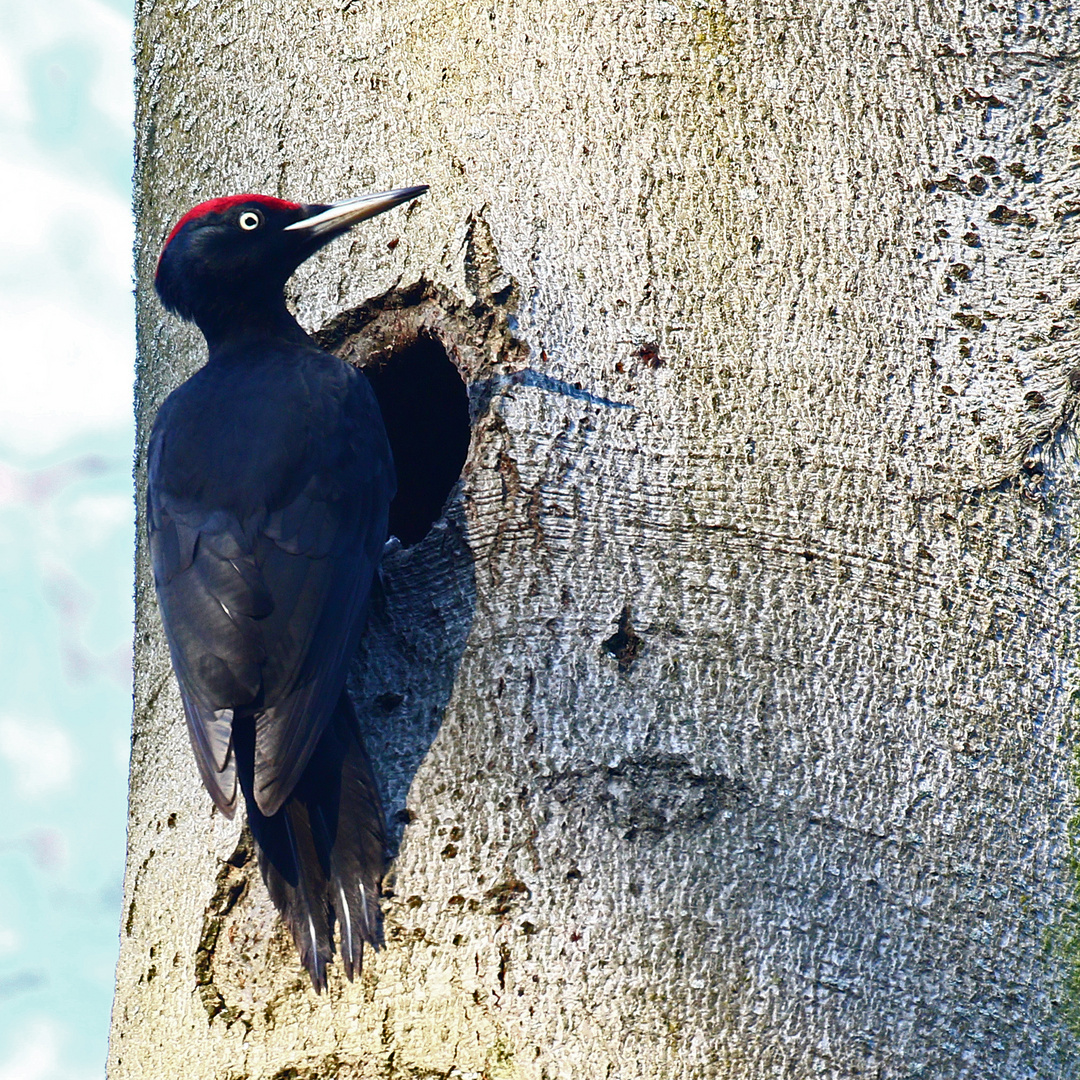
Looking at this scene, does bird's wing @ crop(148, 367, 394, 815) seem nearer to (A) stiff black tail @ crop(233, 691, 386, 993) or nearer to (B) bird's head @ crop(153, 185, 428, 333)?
(A) stiff black tail @ crop(233, 691, 386, 993)

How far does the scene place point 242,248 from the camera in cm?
258

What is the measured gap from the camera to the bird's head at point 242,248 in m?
2.16

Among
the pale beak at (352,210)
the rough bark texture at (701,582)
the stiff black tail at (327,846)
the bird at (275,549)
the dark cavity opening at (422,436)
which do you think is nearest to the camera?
the rough bark texture at (701,582)

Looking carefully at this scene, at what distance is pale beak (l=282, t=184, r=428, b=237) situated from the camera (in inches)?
81.7

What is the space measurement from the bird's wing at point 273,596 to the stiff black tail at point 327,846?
0.04m

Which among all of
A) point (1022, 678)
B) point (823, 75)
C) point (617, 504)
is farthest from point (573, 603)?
point (823, 75)

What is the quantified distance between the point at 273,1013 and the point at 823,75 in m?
1.58

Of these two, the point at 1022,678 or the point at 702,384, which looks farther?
the point at 702,384

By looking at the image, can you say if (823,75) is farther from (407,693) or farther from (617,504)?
(407,693)

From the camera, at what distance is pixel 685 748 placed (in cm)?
165

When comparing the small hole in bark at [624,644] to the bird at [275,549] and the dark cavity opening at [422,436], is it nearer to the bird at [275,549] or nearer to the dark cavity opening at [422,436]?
the bird at [275,549]

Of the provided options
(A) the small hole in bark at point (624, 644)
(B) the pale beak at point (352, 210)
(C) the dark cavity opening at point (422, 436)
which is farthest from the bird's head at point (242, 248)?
(A) the small hole in bark at point (624, 644)

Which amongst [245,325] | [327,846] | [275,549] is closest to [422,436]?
[245,325]

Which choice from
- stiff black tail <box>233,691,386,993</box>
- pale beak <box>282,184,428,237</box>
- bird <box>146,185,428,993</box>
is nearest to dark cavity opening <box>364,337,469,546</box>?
bird <box>146,185,428,993</box>
